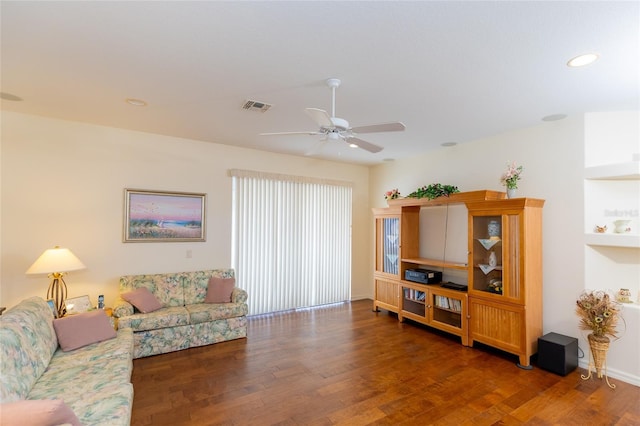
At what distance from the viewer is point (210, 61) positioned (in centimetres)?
240

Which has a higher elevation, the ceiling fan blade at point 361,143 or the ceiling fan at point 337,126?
the ceiling fan at point 337,126

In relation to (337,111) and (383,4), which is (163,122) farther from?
(383,4)

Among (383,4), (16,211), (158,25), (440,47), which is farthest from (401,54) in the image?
(16,211)

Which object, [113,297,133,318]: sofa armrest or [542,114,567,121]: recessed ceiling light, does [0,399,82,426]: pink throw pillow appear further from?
[542,114,567,121]: recessed ceiling light

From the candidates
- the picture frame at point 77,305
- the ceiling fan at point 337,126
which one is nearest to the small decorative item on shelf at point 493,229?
the ceiling fan at point 337,126

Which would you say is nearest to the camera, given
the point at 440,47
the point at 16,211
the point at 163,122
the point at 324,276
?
the point at 440,47

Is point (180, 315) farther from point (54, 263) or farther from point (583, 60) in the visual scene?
point (583, 60)

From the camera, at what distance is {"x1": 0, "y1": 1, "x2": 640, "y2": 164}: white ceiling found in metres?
1.83

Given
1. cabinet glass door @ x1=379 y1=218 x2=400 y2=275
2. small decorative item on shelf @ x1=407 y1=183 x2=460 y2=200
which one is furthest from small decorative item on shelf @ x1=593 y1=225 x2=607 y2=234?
cabinet glass door @ x1=379 y1=218 x2=400 y2=275

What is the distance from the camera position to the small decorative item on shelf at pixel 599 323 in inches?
119

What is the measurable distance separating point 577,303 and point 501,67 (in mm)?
2586

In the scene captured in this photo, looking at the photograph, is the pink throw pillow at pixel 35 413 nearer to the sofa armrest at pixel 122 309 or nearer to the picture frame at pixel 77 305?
the sofa armrest at pixel 122 309

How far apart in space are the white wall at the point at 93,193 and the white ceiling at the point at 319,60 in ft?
1.29

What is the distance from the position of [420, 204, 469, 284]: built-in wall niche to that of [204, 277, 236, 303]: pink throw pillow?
126 inches
